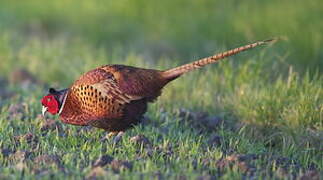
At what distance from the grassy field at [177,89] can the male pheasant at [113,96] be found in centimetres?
17

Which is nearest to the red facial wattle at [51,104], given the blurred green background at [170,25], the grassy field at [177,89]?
the grassy field at [177,89]

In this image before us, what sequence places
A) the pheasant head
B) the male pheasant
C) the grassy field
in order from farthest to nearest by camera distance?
the pheasant head < the male pheasant < the grassy field

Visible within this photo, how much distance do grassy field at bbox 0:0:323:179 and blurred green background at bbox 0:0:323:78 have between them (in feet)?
0.06

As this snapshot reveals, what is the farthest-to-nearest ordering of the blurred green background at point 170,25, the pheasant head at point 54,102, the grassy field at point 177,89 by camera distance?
the blurred green background at point 170,25 → the pheasant head at point 54,102 → the grassy field at point 177,89

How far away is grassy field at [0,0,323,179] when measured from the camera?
5156 mm

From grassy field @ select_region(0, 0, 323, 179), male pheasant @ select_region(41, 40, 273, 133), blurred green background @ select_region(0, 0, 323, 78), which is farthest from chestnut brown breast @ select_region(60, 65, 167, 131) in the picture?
blurred green background @ select_region(0, 0, 323, 78)

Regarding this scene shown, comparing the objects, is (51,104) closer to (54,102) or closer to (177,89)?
(54,102)

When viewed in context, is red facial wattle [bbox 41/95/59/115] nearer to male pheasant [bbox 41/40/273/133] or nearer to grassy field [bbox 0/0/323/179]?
male pheasant [bbox 41/40/273/133]

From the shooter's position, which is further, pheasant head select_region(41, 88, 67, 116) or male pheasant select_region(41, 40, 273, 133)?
pheasant head select_region(41, 88, 67, 116)

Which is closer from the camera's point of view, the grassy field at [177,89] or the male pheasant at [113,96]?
the grassy field at [177,89]

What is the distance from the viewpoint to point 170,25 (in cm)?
1062

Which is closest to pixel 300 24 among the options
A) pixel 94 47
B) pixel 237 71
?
pixel 237 71

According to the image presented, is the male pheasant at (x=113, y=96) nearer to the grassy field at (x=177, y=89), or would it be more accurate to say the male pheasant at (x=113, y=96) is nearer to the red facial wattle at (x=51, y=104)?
the red facial wattle at (x=51, y=104)

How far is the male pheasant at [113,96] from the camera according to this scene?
585 cm
